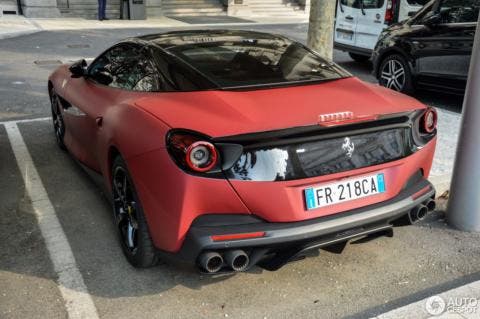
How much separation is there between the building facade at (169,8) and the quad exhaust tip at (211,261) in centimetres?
1693

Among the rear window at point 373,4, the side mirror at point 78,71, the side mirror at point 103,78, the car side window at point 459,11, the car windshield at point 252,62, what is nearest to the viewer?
the car windshield at point 252,62

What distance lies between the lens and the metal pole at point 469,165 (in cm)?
364

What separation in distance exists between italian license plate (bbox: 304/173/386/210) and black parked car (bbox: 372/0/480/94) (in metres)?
4.50

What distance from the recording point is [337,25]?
11016mm

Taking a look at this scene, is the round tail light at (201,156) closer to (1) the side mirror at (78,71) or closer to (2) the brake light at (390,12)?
(1) the side mirror at (78,71)

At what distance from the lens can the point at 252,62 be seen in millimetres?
3639

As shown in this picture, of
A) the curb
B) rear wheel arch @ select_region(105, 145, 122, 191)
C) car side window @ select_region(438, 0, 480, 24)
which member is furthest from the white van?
the curb

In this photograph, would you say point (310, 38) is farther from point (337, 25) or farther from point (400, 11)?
point (337, 25)

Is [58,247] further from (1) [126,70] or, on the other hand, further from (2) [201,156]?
(2) [201,156]

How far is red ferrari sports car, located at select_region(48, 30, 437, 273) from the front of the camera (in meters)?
2.70

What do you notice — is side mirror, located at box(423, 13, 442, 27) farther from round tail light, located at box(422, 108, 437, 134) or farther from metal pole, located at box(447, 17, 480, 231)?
round tail light, located at box(422, 108, 437, 134)

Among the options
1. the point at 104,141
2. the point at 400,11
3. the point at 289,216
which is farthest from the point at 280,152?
the point at 400,11

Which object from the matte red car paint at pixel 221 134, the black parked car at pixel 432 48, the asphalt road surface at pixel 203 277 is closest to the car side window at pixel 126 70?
the matte red car paint at pixel 221 134

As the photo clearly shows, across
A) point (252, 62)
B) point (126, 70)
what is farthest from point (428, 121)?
point (126, 70)
